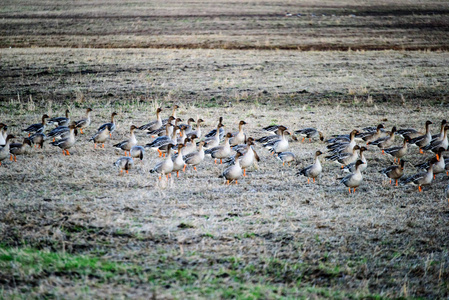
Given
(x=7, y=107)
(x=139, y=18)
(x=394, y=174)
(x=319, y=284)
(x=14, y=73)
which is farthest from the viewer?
(x=139, y=18)

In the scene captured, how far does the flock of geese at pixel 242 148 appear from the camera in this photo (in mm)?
12977

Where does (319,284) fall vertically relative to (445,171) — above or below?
above

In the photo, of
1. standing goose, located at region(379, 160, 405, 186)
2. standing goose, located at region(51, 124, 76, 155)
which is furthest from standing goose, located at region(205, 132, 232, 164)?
standing goose, located at region(379, 160, 405, 186)

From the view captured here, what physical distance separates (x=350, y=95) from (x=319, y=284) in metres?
19.6

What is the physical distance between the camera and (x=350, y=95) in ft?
84.8

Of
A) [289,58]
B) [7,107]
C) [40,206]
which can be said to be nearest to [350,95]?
[289,58]

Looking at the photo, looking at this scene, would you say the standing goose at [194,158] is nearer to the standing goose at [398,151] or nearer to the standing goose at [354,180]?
the standing goose at [354,180]

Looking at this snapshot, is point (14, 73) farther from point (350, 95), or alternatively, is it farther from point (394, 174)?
point (394, 174)

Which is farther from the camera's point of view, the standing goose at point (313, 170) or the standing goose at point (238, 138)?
the standing goose at point (238, 138)

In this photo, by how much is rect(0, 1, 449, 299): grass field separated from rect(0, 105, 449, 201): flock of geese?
1.15 ft

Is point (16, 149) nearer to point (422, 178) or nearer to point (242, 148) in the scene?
point (242, 148)

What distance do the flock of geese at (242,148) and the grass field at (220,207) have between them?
0.35m

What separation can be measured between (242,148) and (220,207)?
15.1 feet

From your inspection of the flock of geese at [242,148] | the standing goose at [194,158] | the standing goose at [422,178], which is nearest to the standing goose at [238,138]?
the flock of geese at [242,148]
